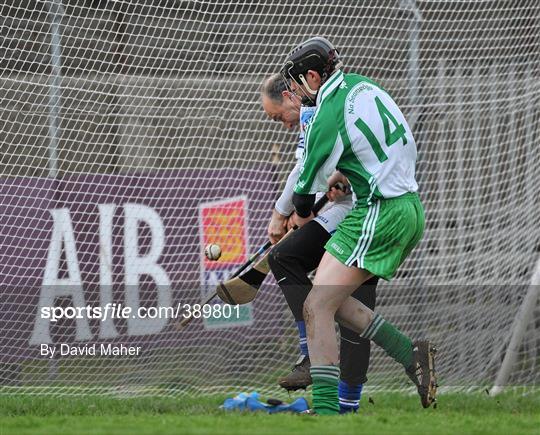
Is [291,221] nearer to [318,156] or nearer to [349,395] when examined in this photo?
[318,156]

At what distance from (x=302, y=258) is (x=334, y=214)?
0.31 meters

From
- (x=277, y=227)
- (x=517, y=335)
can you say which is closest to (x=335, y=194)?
(x=277, y=227)

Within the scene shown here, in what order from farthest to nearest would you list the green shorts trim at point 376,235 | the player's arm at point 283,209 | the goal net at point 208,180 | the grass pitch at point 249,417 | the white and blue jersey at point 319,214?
the goal net at point 208,180 < the player's arm at point 283,209 < the white and blue jersey at point 319,214 < the green shorts trim at point 376,235 < the grass pitch at point 249,417

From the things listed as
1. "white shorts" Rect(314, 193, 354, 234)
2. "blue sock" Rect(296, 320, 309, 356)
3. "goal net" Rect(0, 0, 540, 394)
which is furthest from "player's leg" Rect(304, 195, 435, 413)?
"goal net" Rect(0, 0, 540, 394)

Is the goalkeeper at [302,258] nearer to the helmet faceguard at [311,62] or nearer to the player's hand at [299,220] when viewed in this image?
the player's hand at [299,220]

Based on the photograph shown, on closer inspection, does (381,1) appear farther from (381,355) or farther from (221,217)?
(381,355)

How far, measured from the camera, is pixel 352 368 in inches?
230

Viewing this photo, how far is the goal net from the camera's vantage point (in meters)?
7.62

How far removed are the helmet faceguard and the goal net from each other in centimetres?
253

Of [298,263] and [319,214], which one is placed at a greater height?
[319,214]

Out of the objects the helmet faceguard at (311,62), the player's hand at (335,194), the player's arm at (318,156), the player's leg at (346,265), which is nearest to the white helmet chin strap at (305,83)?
the helmet faceguard at (311,62)

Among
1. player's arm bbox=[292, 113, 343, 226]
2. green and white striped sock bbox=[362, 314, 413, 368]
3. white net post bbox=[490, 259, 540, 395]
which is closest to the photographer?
player's arm bbox=[292, 113, 343, 226]

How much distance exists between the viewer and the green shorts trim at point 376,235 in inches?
206

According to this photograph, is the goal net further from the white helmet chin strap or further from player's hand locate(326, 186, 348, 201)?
the white helmet chin strap
